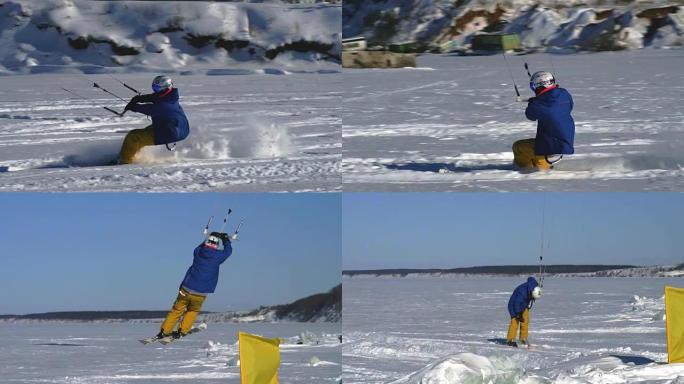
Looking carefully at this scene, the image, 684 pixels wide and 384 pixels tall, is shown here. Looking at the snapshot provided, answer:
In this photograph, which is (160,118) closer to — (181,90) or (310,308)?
(181,90)

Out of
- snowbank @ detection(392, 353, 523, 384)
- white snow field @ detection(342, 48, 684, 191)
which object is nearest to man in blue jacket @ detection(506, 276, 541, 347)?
white snow field @ detection(342, 48, 684, 191)

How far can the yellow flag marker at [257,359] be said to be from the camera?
7336mm

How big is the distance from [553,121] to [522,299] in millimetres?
1955

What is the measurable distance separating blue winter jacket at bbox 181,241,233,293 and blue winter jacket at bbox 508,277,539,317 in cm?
342

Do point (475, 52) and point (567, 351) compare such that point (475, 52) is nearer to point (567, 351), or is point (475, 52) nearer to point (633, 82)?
point (633, 82)

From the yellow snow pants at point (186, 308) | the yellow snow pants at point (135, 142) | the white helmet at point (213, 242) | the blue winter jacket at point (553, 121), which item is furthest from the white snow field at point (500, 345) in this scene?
the yellow snow pants at point (135, 142)

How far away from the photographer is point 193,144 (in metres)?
11.4

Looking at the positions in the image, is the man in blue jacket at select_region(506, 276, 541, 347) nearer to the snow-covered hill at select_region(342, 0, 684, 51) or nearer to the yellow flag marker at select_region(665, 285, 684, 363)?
the yellow flag marker at select_region(665, 285, 684, 363)

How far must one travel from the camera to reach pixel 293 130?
1311 centimetres

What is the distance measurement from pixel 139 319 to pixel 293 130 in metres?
33.5

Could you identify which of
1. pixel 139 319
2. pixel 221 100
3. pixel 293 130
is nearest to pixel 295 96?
pixel 221 100

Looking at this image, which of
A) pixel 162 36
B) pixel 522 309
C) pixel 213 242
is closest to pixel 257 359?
pixel 213 242

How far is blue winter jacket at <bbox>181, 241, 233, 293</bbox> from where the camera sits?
8.51 metres

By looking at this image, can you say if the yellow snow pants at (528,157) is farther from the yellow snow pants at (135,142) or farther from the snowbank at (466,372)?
the yellow snow pants at (135,142)
